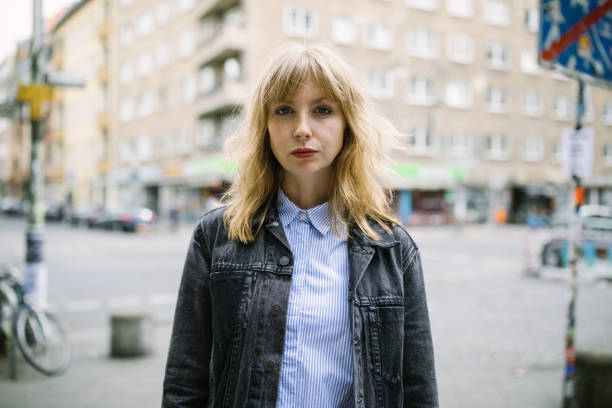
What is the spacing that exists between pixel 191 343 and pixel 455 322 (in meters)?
6.64

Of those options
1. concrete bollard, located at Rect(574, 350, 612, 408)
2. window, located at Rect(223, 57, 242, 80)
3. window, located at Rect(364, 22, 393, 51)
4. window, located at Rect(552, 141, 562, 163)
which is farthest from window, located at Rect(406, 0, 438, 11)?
concrete bollard, located at Rect(574, 350, 612, 408)

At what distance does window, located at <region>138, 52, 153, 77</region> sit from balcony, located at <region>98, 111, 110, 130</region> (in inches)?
239

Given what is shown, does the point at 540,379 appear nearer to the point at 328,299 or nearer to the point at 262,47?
the point at 328,299

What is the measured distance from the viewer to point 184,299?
180 cm

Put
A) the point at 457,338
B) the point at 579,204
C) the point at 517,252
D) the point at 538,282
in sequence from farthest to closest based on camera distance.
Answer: the point at 517,252 < the point at 538,282 < the point at 457,338 < the point at 579,204

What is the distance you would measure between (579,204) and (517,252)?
15823 mm

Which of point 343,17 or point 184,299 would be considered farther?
point 343,17

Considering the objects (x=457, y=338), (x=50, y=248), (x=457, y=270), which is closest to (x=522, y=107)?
(x=457, y=270)

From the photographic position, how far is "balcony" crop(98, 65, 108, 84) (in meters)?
44.9

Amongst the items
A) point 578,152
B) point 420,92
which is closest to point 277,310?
point 578,152

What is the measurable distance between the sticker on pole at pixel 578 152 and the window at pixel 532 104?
36.8 metres

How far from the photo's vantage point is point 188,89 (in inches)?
1387

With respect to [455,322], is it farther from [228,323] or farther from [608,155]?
[608,155]

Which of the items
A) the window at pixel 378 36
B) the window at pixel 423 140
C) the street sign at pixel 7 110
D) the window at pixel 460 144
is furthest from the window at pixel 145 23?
the street sign at pixel 7 110
